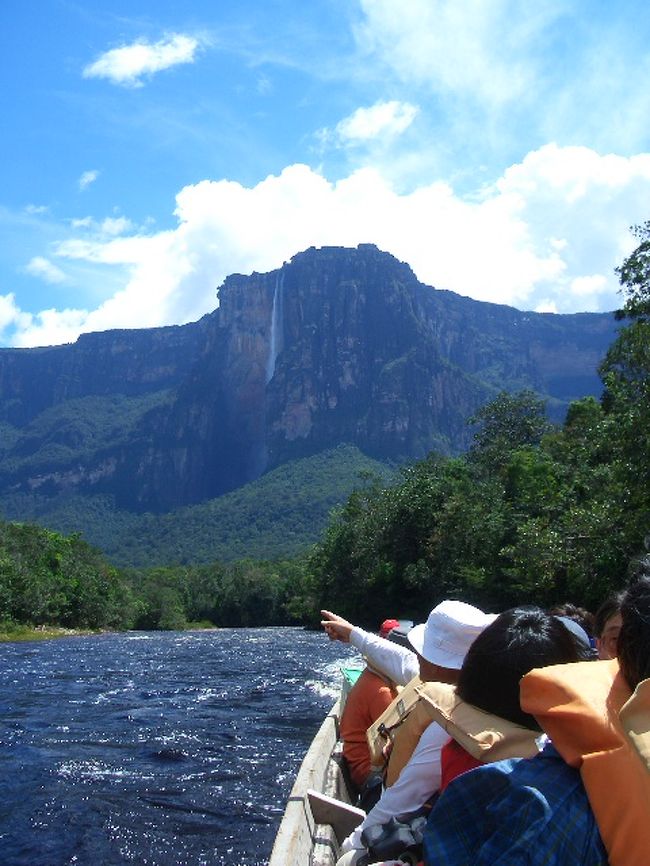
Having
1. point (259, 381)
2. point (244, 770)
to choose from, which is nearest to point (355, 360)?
point (259, 381)

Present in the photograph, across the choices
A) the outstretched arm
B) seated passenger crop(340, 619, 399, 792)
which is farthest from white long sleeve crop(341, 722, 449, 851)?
seated passenger crop(340, 619, 399, 792)

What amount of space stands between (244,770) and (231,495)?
495 feet

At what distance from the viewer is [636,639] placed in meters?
1.74

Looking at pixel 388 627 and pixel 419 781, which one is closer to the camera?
pixel 419 781

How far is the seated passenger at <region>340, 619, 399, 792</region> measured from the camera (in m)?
5.02

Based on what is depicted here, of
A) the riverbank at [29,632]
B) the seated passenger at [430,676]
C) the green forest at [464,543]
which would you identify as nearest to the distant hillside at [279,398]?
the green forest at [464,543]

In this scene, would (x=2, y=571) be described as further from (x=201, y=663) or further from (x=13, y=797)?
(x=13, y=797)

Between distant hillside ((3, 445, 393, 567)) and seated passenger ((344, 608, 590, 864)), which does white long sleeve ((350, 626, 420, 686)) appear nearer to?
seated passenger ((344, 608, 590, 864))

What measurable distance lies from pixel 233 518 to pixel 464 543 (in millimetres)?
114272

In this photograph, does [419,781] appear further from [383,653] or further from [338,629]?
[338,629]

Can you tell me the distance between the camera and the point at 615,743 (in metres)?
1.54

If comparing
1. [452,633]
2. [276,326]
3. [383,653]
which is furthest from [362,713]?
[276,326]

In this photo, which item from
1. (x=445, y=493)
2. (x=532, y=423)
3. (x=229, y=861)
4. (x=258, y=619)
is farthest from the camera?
(x=258, y=619)

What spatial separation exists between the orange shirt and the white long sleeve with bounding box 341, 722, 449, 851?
2.08 m
